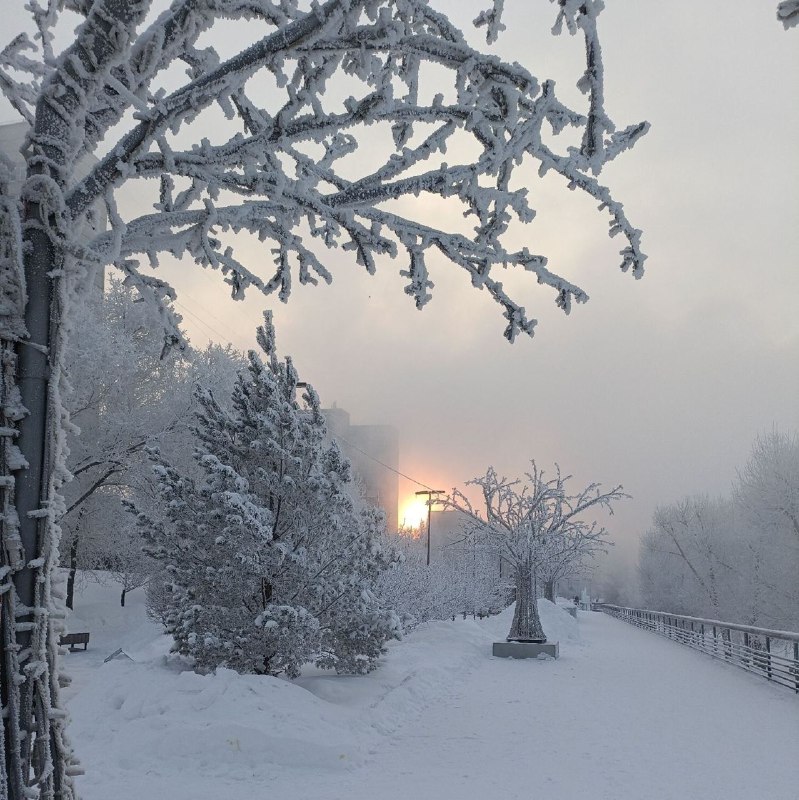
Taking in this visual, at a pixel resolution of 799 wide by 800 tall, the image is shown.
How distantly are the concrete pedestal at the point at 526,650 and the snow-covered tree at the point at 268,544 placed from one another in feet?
23.1

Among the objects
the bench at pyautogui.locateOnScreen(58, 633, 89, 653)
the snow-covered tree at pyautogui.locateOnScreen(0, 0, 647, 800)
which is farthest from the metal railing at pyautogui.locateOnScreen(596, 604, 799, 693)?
the bench at pyautogui.locateOnScreen(58, 633, 89, 653)

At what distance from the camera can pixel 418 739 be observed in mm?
7922

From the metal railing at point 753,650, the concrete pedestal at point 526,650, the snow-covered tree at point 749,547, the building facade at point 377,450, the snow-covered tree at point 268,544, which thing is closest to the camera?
the snow-covered tree at point 268,544

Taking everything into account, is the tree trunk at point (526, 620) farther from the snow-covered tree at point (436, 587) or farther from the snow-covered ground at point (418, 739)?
the snow-covered ground at point (418, 739)

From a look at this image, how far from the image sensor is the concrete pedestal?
55.4ft

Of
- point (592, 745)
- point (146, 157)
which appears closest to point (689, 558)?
point (592, 745)

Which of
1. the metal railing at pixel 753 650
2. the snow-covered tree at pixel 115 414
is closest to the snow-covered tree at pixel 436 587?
the metal railing at pixel 753 650

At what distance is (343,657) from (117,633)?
59.1 ft

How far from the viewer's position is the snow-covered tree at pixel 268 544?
9656mm

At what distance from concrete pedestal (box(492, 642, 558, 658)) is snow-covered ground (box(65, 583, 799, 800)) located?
4842mm

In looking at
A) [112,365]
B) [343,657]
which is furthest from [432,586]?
[343,657]

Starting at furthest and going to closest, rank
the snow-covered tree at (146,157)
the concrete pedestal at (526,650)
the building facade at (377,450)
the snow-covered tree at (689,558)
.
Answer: the building facade at (377,450) → the snow-covered tree at (689,558) → the concrete pedestal at (526,650) → the snow-covered tree at (146,157)

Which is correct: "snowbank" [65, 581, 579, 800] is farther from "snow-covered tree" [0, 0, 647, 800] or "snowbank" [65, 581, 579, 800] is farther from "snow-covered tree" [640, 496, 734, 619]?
"snow-covered tree" [640, 496, 734, 619]

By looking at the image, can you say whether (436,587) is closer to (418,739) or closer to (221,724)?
(418,739)
